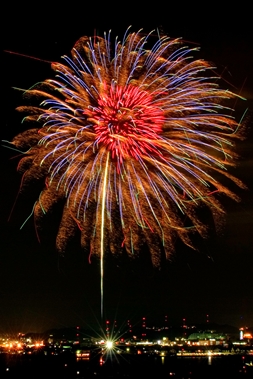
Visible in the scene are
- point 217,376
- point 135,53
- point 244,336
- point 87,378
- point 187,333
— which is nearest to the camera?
point 135,53

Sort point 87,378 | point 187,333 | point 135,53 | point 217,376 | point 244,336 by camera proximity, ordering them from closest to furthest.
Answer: point 135,53, point 87,378, point 217,376, point 244,336, point 187,333

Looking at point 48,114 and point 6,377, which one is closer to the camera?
→ point 48,114

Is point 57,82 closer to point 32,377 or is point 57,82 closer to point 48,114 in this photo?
point 48,114

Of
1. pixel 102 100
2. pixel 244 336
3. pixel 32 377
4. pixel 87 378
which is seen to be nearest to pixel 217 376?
pixel 87 378

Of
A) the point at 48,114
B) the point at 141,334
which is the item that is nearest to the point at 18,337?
the point at 141,334

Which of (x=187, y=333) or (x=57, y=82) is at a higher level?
(x=187, y=333)

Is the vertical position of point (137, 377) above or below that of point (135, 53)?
below

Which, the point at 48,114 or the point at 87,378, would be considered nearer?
the point at 48,114

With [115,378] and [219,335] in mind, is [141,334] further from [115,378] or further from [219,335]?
[115,378]

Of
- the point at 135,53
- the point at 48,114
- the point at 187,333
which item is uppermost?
the point at 187,333
